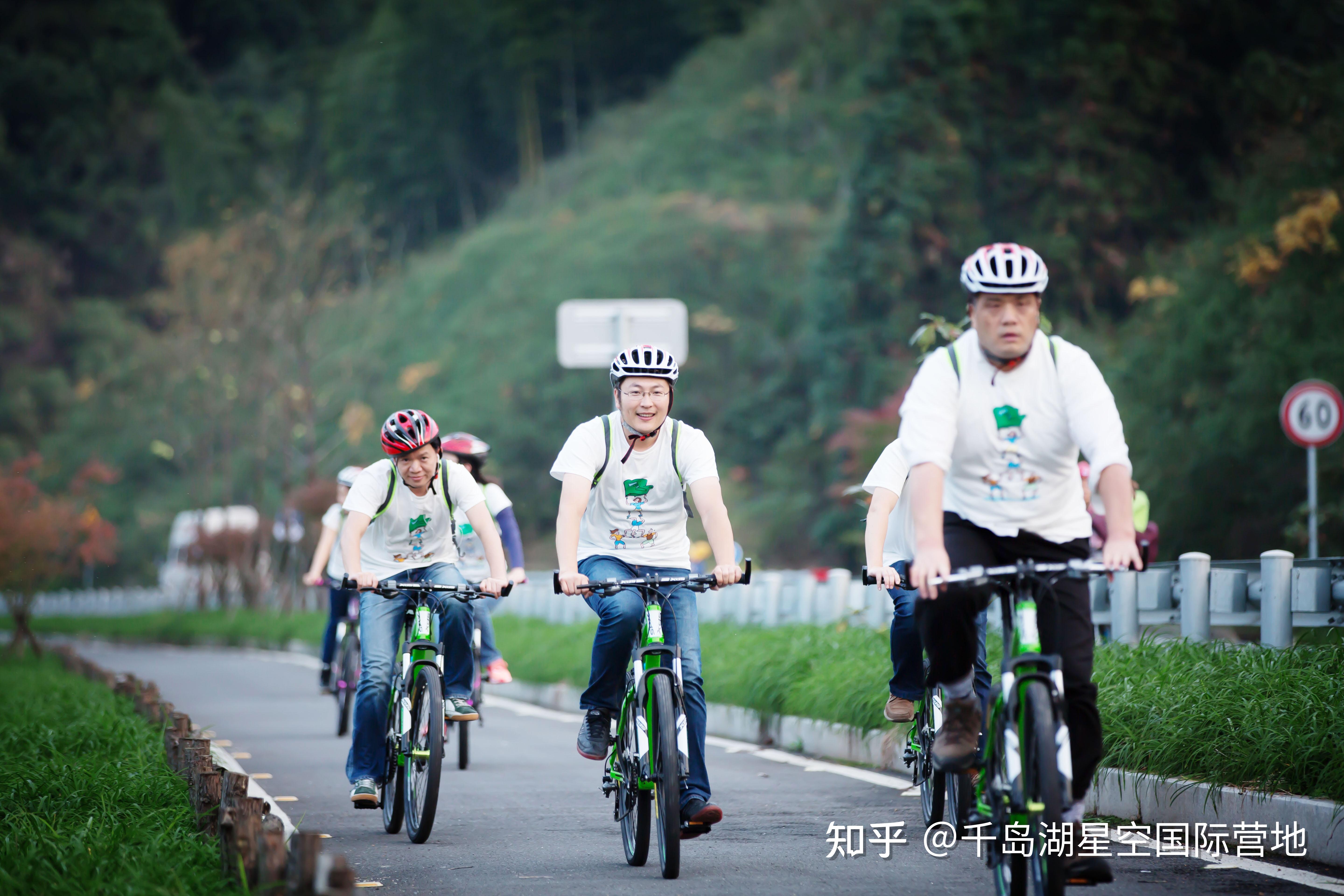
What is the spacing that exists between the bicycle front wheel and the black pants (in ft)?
8.62

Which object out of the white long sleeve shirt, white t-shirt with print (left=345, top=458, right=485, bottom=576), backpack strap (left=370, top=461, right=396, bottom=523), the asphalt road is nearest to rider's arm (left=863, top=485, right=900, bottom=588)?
the asphalt road

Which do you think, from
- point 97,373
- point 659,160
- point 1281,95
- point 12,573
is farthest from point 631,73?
point 12,573

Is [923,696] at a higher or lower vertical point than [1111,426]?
lower

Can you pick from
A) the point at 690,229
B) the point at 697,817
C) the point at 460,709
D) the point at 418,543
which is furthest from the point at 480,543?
the point at 690,229

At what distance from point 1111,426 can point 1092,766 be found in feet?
3.56

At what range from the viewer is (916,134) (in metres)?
40.1

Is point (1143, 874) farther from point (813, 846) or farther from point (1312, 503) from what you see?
point (1312, 503)

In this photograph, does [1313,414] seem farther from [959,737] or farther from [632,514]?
[959,737]

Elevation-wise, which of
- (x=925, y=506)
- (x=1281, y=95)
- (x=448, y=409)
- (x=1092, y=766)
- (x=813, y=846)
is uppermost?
(x=1281, y=95)

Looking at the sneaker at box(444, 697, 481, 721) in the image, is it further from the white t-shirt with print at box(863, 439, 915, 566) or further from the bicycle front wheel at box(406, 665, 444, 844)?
the white t-shirt with print at box(863, 439, 915, 566)

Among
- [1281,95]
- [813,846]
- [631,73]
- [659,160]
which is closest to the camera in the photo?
[813,846]

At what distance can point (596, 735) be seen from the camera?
7.26 metres

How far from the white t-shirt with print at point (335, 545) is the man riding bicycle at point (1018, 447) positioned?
7175mm

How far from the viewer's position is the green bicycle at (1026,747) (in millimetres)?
5176
